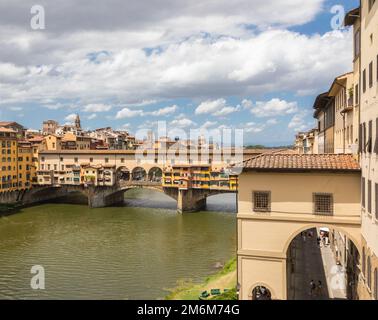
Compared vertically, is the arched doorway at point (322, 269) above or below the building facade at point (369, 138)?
below

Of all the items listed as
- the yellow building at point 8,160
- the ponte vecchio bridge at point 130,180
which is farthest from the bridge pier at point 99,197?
the yellow building at point 8,160

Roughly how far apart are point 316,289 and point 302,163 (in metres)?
7.49

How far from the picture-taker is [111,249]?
2938 cm

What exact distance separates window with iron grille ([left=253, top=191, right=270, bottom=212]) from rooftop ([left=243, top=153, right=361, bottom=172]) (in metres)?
0.84

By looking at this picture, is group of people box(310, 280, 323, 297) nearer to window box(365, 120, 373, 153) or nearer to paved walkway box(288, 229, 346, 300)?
paved walkway box(288, 229, 346, 300)

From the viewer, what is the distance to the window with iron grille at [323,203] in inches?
507

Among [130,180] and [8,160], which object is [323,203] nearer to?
[130,180]

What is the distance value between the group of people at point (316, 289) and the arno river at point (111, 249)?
276 inches

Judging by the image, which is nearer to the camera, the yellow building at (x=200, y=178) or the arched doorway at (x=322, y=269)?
the arched doorway at (x=322, y=269)

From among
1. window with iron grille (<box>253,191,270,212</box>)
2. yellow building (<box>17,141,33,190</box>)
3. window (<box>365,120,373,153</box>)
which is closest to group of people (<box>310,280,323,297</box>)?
window with iron grille (<box>253,191,270,212</box>)

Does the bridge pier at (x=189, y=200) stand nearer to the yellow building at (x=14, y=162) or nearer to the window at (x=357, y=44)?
the yellow building at (x=14, y=162)

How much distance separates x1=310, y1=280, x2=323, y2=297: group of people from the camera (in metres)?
17.3
